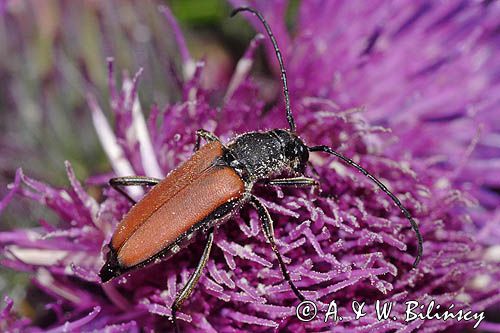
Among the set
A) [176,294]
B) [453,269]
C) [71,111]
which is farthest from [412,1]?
[176,294]

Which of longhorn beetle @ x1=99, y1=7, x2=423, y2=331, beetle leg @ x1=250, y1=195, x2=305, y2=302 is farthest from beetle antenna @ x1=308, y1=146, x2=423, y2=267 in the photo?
beetle leg @ x1=250, y1=195, x2=305, y2=302

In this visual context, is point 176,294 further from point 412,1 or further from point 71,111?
point 412,1

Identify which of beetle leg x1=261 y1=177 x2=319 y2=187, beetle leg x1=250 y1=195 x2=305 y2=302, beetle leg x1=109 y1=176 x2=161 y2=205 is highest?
A: beetle leg x1=261 y1=177 x2=319 y2=187

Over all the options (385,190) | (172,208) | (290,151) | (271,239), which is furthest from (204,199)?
(385,190)

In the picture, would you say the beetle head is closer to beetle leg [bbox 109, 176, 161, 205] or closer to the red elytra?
the red elytra

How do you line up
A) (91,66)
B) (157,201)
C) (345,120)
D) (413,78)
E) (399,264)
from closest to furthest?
(157,201)
(399,264)
(345,120)
(91,66)
(413,78)

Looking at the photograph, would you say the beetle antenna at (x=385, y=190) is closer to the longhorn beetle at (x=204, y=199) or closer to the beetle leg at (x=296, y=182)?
the longhorn beetle at (x=204, y=199)
